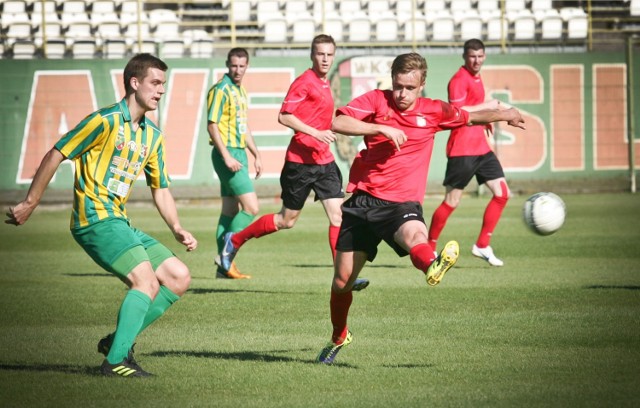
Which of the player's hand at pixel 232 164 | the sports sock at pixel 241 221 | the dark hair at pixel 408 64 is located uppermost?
the dark hair at pixel 408 64

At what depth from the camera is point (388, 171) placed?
7.02 m

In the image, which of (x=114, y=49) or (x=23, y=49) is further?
(x=114, y=49)

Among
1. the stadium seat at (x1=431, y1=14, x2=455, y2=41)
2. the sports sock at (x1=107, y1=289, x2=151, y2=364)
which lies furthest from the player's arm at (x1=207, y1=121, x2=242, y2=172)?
the stadium seat at (x1=431, y1=14, x2=455, y2=41)

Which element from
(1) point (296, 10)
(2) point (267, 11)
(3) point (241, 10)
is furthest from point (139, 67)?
(1) point (296, 10)

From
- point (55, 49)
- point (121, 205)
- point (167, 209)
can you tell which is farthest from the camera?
point (55, 49)

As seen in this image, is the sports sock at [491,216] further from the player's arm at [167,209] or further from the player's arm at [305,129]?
the player's arm at [167,209]

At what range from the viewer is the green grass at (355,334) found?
19.7ft

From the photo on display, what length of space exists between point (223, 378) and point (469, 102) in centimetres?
714

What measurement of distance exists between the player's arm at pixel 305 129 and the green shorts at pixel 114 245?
264cm

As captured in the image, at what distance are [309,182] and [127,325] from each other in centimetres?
495

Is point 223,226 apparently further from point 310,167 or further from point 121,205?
point 121,205

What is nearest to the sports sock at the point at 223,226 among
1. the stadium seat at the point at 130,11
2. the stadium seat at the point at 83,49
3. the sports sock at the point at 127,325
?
the sports sock at the point at 127,325

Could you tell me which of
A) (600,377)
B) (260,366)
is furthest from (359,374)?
Result: (600,377)

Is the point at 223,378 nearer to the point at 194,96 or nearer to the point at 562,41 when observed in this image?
the point at 194,96
